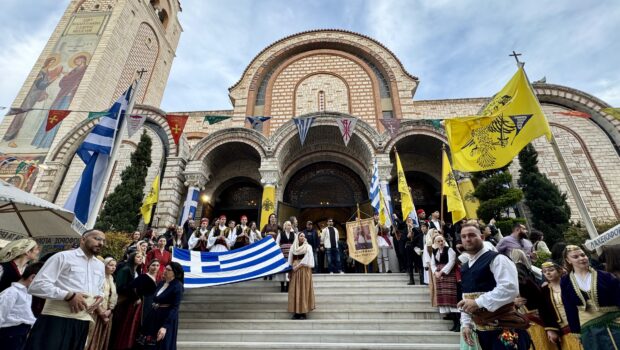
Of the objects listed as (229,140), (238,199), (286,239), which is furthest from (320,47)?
(286,239)

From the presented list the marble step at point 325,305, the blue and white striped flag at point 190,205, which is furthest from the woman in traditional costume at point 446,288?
the blue and white striped flag at point 190,205

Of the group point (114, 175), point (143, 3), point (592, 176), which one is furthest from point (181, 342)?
point (143, 3)

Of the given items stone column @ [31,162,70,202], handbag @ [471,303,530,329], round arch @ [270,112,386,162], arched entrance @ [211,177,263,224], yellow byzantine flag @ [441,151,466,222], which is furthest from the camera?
arched entrance @ [211,177,263,224]

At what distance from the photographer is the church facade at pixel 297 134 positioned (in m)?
12.0

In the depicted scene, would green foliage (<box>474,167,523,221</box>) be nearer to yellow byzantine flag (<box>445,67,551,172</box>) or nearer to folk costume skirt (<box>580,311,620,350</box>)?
yellow byzantine flag (<box>445,67,551,172</box>)

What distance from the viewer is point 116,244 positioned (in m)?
8.91

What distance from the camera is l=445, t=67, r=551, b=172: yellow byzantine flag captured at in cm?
574

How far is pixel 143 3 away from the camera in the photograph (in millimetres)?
22250

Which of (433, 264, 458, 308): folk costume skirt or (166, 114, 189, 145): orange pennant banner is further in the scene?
(166, 114, 189, 145): orange pennant banner

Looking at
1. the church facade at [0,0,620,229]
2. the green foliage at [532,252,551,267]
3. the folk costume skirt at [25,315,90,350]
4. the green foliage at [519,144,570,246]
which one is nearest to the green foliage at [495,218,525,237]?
the green foliage at [519,144,570,246]

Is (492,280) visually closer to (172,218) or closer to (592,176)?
(172,218)

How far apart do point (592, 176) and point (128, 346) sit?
15720 mm

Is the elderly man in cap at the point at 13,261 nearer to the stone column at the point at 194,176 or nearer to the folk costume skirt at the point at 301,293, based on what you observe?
the folk costume skirt at the point at 301,293

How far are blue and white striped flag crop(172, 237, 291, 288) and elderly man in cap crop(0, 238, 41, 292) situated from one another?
8.42ft
